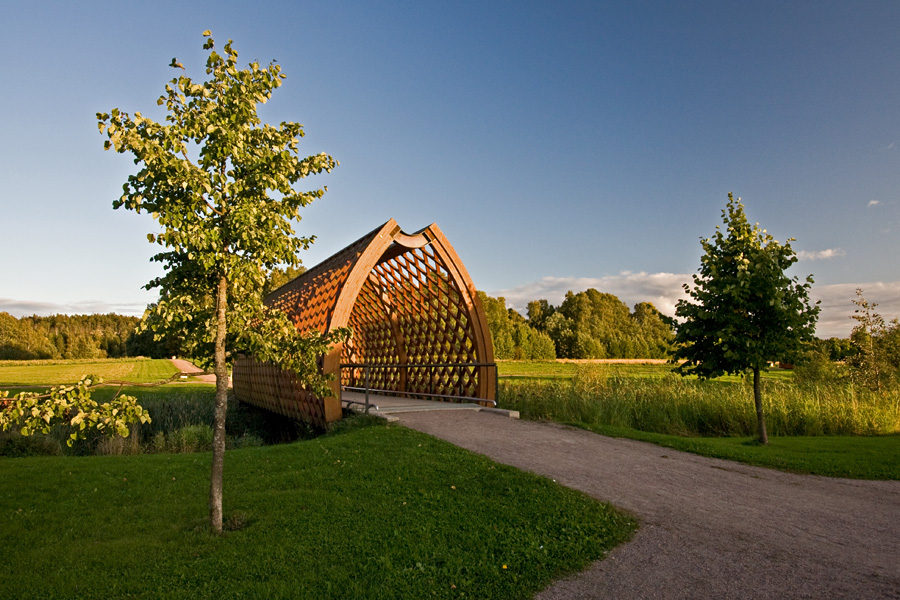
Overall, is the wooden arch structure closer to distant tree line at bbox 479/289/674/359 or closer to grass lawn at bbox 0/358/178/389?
grass lawn at bbox 0/358/178/389

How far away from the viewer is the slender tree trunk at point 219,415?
3732mm

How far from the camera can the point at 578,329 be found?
149 ft

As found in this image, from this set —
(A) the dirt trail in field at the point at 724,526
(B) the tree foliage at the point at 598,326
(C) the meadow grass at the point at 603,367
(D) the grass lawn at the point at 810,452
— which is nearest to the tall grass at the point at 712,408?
(D) the grass lawn at the point at 810,452

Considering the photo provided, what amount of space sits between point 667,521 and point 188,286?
3.96 meters

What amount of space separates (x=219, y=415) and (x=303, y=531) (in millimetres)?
1031

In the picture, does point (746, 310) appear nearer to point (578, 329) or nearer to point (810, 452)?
point (810, 452)

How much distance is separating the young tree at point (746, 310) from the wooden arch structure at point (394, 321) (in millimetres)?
4020

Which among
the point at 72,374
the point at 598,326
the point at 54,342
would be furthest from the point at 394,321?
the point at 54,342

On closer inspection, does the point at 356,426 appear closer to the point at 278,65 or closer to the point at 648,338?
the point at 278,65

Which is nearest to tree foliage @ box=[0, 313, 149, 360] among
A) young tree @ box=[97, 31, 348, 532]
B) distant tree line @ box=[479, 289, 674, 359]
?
distant tree line @ box=[479, 289, 674, 359]

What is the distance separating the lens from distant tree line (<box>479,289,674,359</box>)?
4041 centimetres

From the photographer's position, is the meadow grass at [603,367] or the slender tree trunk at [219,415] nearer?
the slender tree trunk at [219,415]

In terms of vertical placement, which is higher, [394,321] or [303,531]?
[394,321]

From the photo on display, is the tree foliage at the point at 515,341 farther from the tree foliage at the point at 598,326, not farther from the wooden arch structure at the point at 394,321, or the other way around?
the wooden arch structure at the point at 394,321
